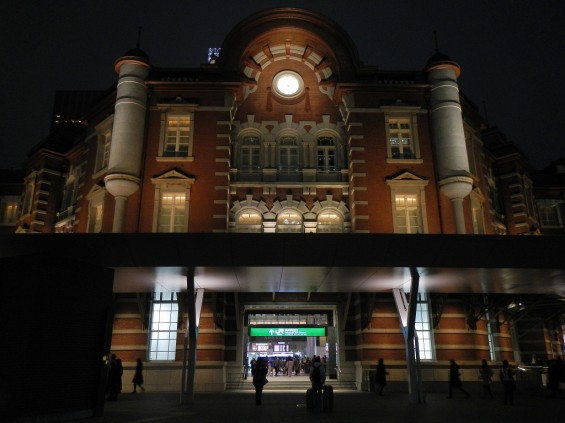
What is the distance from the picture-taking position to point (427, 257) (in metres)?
15.1

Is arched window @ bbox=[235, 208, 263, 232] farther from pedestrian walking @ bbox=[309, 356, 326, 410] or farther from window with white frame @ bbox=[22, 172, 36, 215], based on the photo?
window with white frame @ bbox=[22, 172, 36, 215]

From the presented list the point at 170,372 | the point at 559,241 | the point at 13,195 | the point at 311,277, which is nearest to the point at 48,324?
the point at 311,277

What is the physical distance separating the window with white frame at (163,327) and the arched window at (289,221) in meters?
6.11

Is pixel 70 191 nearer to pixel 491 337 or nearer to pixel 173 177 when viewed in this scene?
pixel 173 177

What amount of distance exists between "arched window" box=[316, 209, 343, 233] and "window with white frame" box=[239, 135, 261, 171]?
4.14 meters

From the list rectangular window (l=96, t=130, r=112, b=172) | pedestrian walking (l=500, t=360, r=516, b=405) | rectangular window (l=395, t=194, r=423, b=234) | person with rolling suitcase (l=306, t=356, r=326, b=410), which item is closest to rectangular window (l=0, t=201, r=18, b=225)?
rectangular window (l=96, t=130, r=112, b=172)

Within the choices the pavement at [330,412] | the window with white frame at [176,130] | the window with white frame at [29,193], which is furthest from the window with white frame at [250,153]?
the window with white frame at [29,193]

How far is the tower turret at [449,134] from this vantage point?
76.8ft

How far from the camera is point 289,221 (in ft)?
79.6

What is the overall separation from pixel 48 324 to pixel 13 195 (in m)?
25.1

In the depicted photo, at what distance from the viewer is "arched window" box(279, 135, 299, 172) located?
83.2ft

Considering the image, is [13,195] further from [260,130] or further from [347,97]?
[347,97]

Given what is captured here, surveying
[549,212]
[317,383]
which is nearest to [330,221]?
[317,383]

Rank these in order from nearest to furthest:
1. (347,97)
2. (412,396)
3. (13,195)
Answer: (412,396), (347,97), (13,195)
